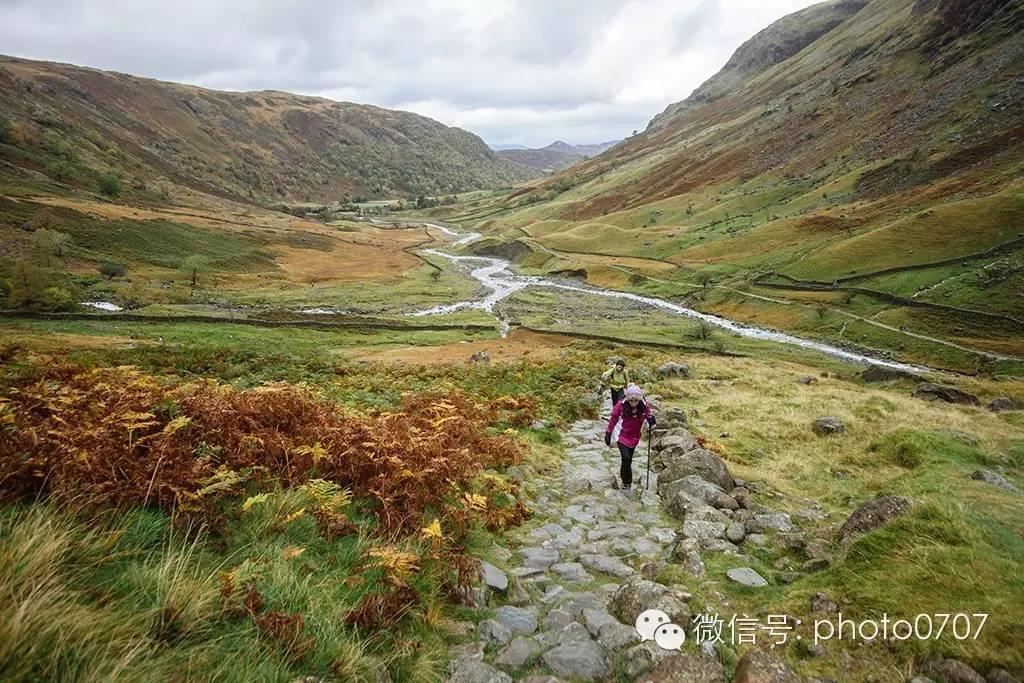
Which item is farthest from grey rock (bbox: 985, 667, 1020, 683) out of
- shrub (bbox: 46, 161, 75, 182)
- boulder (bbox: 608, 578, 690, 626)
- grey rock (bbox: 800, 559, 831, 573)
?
shrub (bbox: 46, 161, 75, 182)

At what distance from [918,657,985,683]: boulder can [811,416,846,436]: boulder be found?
12244 millimetres

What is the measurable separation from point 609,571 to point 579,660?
7.13ft

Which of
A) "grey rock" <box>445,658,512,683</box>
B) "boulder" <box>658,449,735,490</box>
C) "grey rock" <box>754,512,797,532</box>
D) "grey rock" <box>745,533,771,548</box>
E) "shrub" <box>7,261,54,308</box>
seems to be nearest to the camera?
"grey rock" <box>445,658,512,683</box>

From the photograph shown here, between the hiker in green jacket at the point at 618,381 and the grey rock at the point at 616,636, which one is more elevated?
the hiker in green jacket at the point at 618,381

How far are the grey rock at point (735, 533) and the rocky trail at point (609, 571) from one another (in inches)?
0.8

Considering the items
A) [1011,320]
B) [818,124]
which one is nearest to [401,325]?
[1011,320]

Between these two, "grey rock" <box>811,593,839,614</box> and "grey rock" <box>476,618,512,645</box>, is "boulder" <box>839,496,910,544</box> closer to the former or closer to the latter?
"grey rock" <box>811,593,839,614</box>

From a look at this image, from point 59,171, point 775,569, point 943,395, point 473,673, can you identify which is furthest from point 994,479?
point 59,171

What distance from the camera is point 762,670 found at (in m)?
4.73

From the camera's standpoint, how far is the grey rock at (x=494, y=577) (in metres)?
6.27

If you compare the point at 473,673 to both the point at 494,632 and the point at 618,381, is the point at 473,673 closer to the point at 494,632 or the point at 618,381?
the point at 494,632

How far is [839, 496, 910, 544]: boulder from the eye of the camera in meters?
7.06

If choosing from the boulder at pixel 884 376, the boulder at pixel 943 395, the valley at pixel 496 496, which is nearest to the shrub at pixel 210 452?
the valley at pixel 496 496

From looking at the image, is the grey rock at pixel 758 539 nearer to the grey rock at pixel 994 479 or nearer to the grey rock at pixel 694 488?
the grey rock at pixel 694 488
